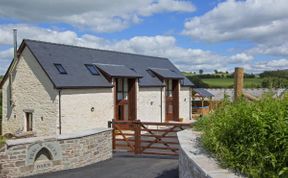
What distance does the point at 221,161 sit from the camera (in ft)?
15.8

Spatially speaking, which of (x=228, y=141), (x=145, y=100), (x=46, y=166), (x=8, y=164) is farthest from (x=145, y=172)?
(x=145, y=100)

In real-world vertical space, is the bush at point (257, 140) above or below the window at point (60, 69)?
below

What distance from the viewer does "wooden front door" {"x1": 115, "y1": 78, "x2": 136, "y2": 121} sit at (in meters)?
26.6

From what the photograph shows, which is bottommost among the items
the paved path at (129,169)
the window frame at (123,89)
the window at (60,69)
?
the paved path at (129,169)

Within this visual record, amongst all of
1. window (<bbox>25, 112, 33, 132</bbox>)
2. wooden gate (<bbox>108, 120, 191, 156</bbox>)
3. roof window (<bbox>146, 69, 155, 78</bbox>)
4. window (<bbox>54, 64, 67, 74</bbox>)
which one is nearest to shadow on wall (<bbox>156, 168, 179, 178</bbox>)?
wooden gate (<bbox>108, 120, 191, 156</bbox>)

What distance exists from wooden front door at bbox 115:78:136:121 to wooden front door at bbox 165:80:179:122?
6705mm

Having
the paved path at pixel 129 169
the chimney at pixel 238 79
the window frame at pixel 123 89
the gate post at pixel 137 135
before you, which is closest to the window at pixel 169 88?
the window frame at pixel 123 89

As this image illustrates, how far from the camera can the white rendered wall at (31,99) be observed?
20.5 meters

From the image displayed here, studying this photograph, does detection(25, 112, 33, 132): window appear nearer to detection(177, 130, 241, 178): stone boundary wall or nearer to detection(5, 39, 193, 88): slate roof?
detection(5, 39, 193, 88): slate roof

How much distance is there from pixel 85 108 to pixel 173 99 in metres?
13.4

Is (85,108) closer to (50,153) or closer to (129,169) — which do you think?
(129,169)

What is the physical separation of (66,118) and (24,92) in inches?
137

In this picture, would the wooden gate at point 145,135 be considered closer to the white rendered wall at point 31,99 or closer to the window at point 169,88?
the white rendered wall at point 31,99

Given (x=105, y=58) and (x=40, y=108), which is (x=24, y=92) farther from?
(x=105, y=58)
